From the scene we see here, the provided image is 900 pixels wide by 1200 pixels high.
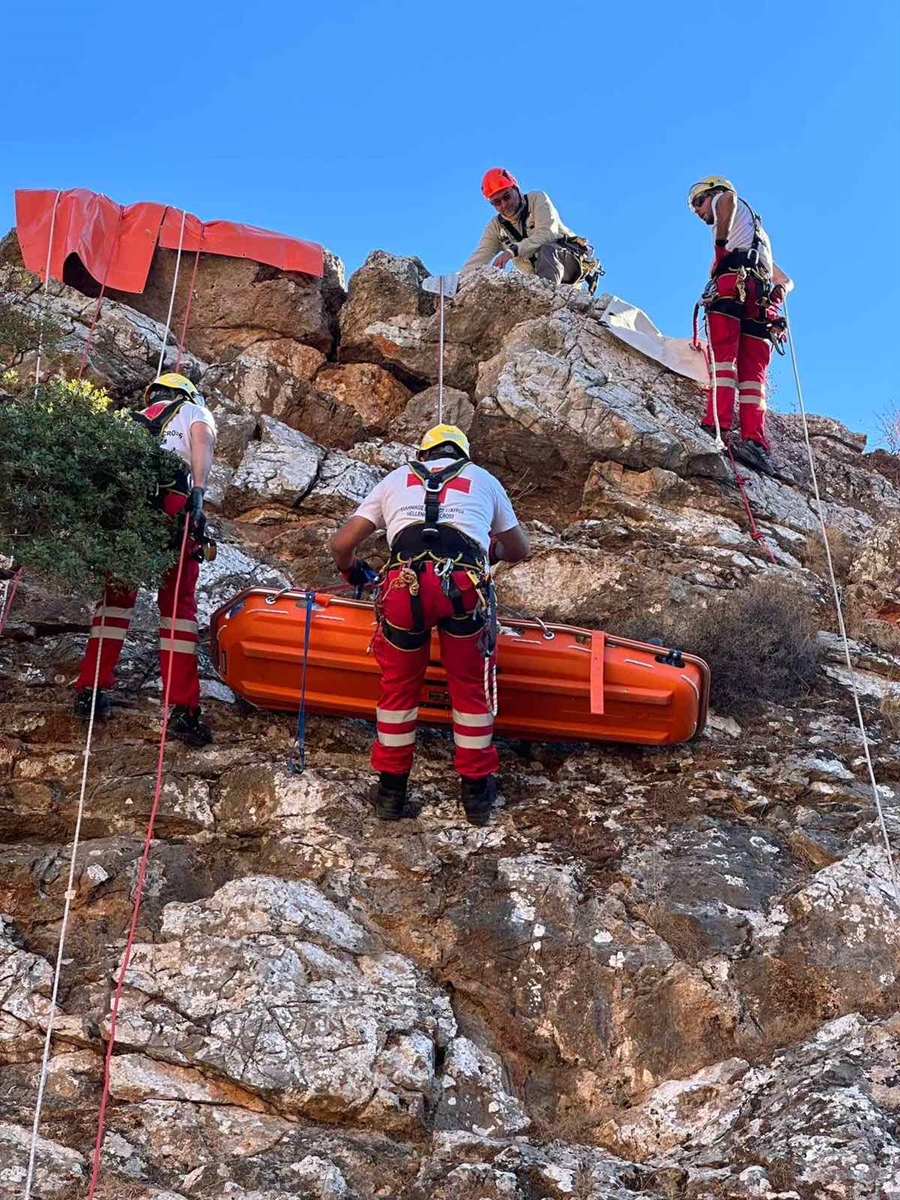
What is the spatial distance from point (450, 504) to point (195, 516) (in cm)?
146

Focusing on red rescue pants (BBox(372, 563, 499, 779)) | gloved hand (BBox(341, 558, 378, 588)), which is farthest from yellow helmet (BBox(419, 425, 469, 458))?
red rescue pants (BBox(372, 563, 499, 779))

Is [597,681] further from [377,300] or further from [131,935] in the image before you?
[377,300]

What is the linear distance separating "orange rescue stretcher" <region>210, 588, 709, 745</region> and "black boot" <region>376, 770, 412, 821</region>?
0.60 m

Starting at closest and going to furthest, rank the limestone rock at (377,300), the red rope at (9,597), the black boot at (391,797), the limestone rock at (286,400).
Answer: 1. the black boot at (391,797)
2. the red rope at (9,597)
3. the limestone rock at (286,400)
4. the limestone rock at (377,300)

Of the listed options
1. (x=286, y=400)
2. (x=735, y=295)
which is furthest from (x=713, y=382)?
(x=286, y=400)

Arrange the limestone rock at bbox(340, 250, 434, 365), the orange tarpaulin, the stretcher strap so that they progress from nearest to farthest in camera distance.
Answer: the stretcher strap, the orange tarpaulin, the limestone rock at bbox(340, 250, 434, 365)

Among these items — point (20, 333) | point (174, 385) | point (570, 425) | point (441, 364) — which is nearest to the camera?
point (20, 333)

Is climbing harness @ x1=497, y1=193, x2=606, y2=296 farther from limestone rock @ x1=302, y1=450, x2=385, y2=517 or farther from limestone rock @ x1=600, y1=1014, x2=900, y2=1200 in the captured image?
limestone rock @ x1=600, y1=1014, x2=900, y2=1200

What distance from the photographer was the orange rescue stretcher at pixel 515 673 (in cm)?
604

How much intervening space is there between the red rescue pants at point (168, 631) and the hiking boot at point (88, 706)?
0.14 feet

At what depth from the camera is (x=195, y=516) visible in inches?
242

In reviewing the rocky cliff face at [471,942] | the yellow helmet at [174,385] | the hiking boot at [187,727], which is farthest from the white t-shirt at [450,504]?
the yellow helmet at [174,385]

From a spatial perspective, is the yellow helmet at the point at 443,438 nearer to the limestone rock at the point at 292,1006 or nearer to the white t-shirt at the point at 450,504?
the white t-shirt at the point at 450,504

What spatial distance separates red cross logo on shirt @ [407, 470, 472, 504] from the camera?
5.72 meters
